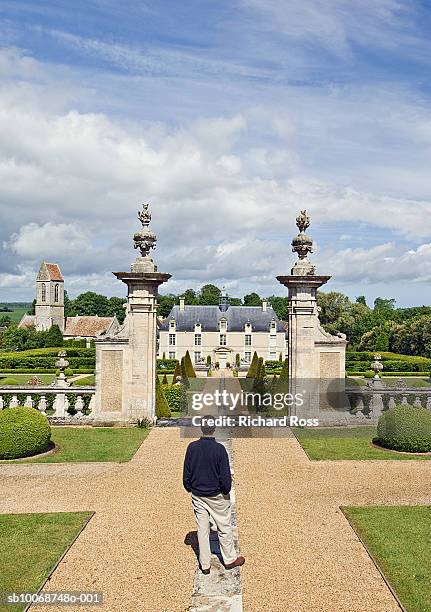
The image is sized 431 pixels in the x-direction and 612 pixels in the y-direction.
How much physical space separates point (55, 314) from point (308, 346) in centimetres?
6101

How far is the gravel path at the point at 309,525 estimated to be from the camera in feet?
20.9

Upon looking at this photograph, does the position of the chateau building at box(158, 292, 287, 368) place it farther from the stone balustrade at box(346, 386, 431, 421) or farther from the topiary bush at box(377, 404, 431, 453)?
the topiary bush at box(377, 404, 431, 453)

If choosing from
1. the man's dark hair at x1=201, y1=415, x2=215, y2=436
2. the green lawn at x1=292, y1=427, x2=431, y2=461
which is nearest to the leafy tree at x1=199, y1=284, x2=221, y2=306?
the green lawn at x1=292, y1=427, x2=431, y2=461

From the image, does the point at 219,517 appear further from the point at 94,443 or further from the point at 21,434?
the point at 94,443

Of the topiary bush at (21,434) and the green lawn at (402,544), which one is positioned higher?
the topiary bush at (21,434)

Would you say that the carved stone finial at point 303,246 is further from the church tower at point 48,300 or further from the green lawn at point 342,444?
the church tower at point 48,300

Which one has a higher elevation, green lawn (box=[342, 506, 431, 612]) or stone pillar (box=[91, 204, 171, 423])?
stone pillar (box=[91, 204, 171, 423])

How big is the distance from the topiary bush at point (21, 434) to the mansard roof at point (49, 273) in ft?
209

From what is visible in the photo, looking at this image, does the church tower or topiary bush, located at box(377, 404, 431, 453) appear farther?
the church tower

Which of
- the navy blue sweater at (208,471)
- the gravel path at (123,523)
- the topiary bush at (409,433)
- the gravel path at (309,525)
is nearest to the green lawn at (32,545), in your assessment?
the gravel path at (123,523)

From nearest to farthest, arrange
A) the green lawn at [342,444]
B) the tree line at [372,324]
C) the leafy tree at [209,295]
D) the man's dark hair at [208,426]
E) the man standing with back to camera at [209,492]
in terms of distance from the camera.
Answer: the man standing with back to camera at [209,492] < the man's dark hair at [208,426] < the green lawn at [342,444] < the tree line at [372,324] < the leafy tree at [209,295]

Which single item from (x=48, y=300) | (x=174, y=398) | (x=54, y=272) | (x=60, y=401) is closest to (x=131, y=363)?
(x=60, y=401)

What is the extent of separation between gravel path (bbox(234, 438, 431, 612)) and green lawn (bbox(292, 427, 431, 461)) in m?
0.43

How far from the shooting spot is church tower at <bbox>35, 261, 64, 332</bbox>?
235 ft
